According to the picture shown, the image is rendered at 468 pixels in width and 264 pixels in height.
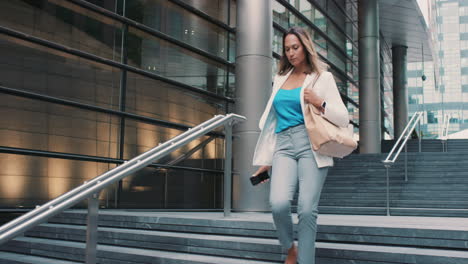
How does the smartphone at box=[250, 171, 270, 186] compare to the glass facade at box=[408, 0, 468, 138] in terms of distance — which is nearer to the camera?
the smartphone at box=[250, 171, 270, 186]

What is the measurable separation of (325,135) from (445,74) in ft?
110

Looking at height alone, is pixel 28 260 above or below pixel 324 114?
below

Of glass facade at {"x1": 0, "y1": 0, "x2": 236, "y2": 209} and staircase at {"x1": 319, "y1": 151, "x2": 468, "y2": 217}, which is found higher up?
glass facade at {"x1": 0, "y1": 0, "x2": 236, "y2": 209}

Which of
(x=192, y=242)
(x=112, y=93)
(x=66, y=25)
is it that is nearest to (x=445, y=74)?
(x=112, y=93)

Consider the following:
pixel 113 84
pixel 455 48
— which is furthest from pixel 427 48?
pixel 113 84

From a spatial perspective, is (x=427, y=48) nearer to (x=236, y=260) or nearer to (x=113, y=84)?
(x=113, y=84)

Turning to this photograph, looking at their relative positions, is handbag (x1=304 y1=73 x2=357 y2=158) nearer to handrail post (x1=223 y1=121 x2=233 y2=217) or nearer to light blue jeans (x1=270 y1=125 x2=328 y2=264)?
light blue jeans (x1=270 y1=125 x2=328 y2=264)

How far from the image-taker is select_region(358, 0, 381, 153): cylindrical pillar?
764 inches

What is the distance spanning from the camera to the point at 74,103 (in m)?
8.38

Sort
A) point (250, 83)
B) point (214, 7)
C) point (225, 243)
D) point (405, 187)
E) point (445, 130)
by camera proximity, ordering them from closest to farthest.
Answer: point (225, 243)
point (250, 83)
point (405, 187)
point (214, 7)
point (445, 130)

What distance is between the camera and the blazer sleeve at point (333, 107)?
3.36 metres

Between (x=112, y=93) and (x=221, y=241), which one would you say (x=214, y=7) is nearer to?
(x=112, y=93)

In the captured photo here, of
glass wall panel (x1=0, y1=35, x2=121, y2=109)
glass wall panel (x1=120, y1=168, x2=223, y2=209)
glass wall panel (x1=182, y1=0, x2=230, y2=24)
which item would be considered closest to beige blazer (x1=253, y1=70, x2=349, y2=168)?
glass wall panel (x1=120, y1=168, x2=223, y2=209)

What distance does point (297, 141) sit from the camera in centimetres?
334
